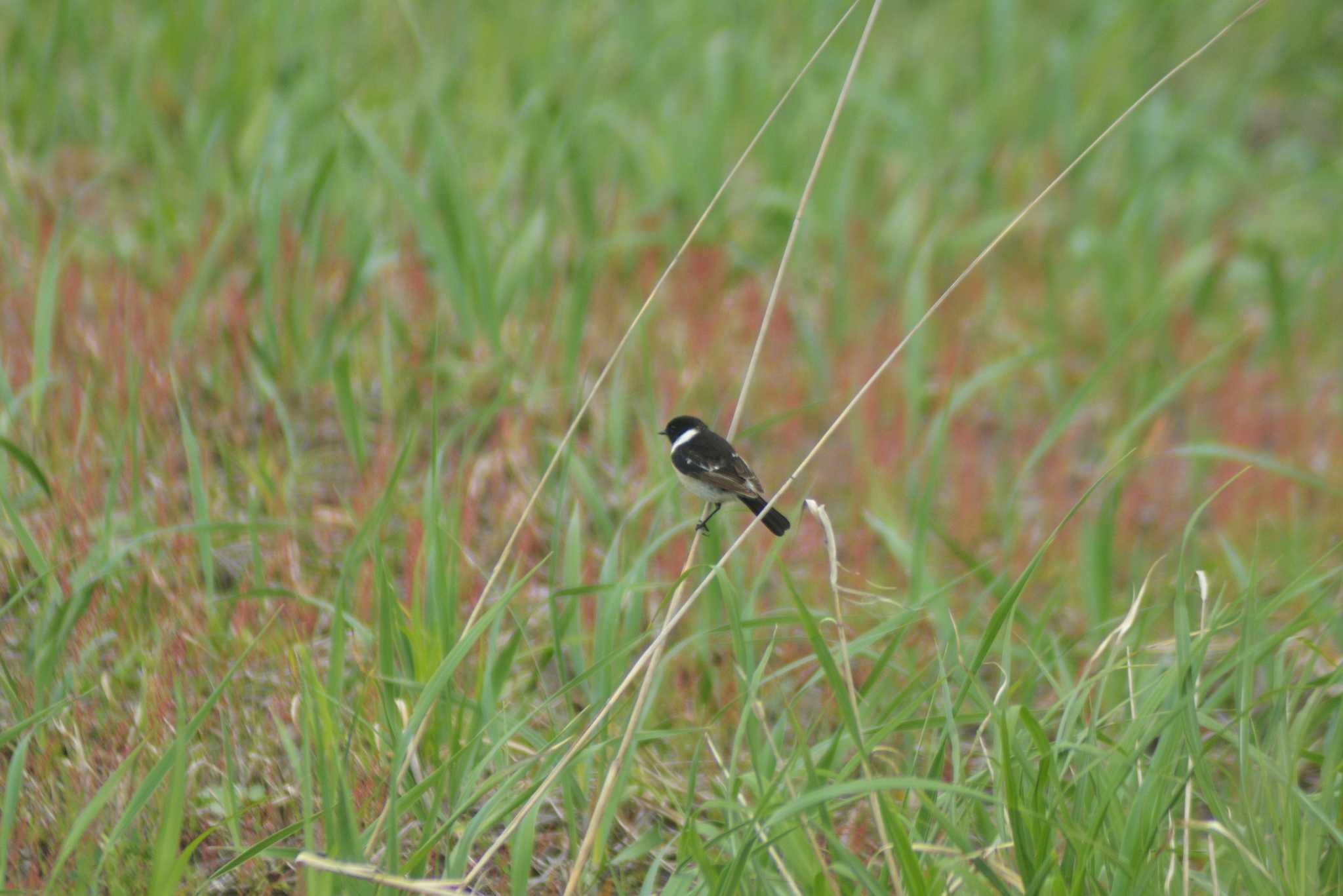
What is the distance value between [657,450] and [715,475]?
0.80 metres

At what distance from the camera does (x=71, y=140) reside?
509 centimetres

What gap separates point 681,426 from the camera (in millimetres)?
3107

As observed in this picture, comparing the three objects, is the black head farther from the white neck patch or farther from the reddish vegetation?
the reddish vegetation

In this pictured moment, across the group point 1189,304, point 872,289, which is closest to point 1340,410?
point 1189,304

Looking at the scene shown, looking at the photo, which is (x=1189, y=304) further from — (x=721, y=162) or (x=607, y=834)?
(x=607, y=834)

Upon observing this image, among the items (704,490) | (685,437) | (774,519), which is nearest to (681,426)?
(685,437)

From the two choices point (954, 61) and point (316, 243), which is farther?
point (954, 61)

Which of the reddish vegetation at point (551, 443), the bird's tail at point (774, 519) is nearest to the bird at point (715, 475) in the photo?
the bird's tail at point (774, 519)

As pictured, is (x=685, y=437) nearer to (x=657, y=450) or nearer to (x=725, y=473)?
(x=725, y=473)

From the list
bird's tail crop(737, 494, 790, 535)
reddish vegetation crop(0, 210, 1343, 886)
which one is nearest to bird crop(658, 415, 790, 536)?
bird's tail crop(737, 494, 790, 535)

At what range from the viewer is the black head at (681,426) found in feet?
9.89

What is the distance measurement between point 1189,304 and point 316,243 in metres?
3.64

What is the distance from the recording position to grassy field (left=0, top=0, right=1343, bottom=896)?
7.25ft

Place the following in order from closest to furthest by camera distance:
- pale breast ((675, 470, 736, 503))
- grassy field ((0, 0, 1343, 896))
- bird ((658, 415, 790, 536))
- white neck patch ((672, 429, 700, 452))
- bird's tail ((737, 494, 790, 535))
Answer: grassy field ((0, 0, 1343, 896))
bird's tail ((737, 494, 790, 535))
bird ((658, 415, 790, 536))
pale breast ((675, 470, 736, 503))
white neck patch ((672, 429, 700, 452))
